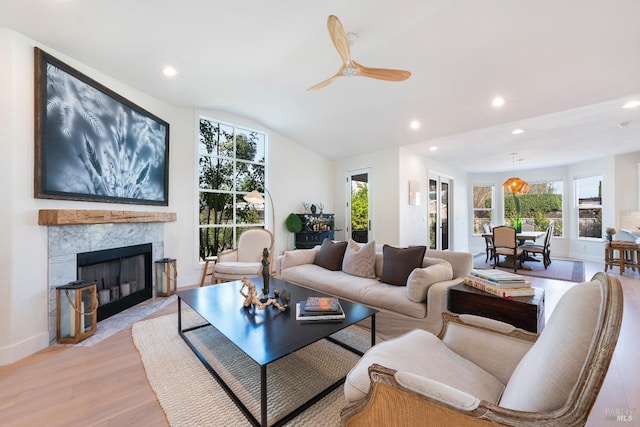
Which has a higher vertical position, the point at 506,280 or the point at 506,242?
the point at 506,280

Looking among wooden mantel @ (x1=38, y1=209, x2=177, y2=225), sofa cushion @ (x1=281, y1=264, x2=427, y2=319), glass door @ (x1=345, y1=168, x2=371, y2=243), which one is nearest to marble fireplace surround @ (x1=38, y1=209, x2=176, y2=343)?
wooden mantel @ (x1=38, y1=209, x2=177, y2=225)

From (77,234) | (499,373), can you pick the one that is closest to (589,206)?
(499,373)

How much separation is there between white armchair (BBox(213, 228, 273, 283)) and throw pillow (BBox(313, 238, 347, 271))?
92 centimetres

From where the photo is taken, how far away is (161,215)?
3785 millimetres

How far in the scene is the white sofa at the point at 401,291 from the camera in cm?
225

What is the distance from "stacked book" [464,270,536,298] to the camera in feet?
6.25

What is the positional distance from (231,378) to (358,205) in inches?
185

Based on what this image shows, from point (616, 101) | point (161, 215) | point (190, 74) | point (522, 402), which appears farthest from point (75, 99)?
point (616, 101)

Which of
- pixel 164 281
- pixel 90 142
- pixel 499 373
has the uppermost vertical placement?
pixel 90 142

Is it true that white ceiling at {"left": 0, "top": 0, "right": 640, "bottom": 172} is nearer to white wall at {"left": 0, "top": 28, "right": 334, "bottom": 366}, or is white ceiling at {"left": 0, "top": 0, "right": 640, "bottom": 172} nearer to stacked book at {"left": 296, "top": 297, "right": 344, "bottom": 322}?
white wall at {"left": 0, "top": 28, "right": 334, "bottom": 366}

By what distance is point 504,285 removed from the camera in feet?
6.42

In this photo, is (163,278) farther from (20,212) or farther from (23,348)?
(20,212)

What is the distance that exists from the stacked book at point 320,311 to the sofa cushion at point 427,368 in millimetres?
533

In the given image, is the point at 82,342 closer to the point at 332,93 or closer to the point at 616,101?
the point at 332,93
